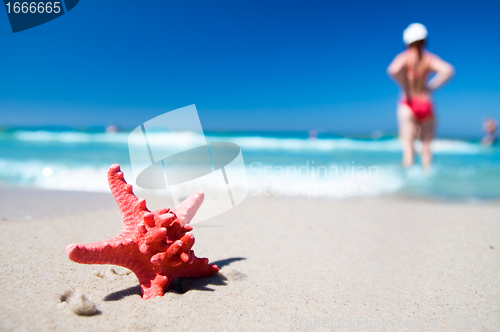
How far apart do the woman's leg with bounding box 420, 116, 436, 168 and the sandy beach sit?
0.77 metres

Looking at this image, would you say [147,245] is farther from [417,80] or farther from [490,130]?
[490,130]

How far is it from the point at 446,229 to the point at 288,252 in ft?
6.80

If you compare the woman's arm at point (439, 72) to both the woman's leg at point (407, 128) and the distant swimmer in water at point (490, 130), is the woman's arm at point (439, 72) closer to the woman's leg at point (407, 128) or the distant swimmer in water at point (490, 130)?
the woman's leg at point (407, 128)

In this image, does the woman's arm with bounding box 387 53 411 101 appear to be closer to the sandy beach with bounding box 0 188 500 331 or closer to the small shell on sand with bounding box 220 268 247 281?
the sandy beach with bounding box 0 188 500 331

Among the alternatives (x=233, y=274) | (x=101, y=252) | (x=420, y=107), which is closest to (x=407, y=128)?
(x=420, y=107)

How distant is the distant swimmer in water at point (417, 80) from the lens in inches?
129

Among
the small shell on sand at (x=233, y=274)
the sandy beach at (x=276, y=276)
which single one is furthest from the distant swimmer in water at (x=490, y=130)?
the small shell on sand at (x=233, y=274)

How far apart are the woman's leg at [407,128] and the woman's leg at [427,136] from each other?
0.11 metres

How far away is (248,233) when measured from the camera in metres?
3.29

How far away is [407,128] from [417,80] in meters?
0.55

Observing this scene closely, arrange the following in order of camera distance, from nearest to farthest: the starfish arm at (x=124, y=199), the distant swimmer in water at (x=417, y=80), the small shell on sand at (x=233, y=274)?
the starfish arm at (x=124, y=199)
the small shell on sand at (x=233, y=274)
the distant swimmer in water at (x=417, y=80)

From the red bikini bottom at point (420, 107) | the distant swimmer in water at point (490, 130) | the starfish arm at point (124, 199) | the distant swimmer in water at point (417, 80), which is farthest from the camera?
the distant swimmer in water at point (490, 130)

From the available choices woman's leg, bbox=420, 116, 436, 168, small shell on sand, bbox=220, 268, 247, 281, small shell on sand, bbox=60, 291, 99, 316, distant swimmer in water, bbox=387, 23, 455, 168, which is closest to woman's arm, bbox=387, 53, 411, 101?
distant swimmer in water, bbox=387, 23, 455, 168

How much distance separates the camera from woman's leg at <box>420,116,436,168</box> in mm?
3588
